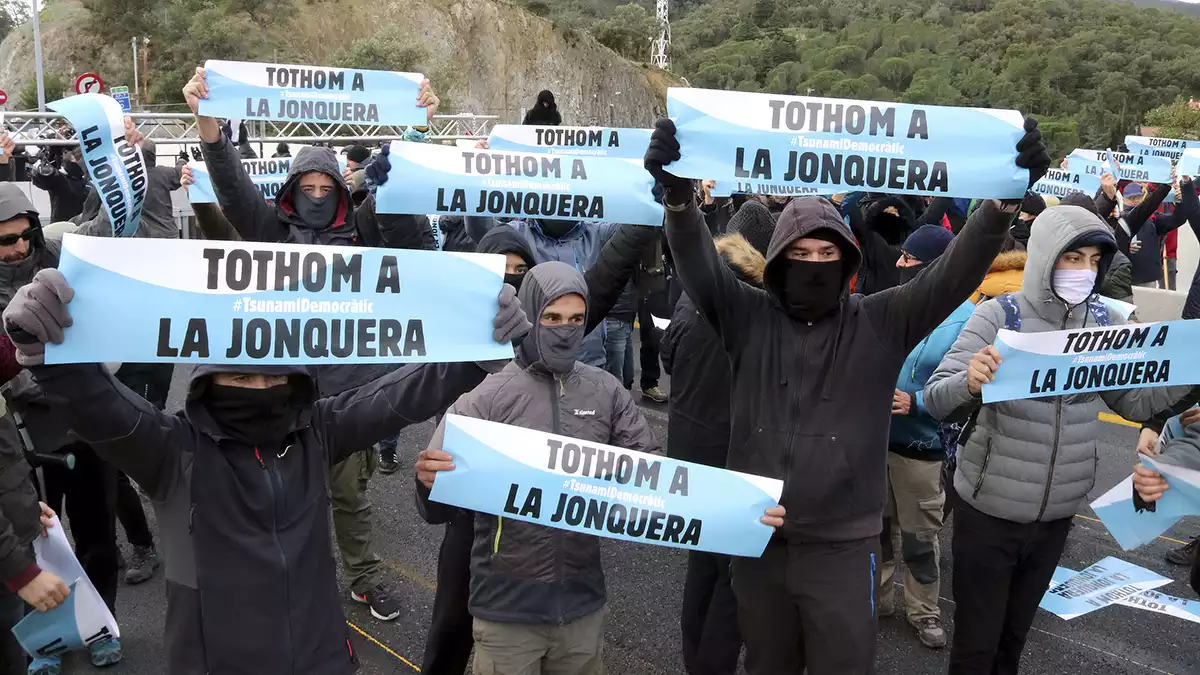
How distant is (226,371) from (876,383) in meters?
1.93

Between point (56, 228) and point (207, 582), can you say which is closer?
point (207, 582)

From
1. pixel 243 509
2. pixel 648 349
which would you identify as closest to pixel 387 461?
pixel 648 349

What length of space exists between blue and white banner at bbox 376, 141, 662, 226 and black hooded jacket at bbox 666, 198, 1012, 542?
1.38 metres

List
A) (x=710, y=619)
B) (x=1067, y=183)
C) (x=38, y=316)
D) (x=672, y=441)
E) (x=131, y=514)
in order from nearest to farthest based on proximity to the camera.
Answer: (x=38, y=316), (x=710, y=619), (x=672, y=441), (x=131, y=514), (x=1067, y=183)

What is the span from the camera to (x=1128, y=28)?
108m

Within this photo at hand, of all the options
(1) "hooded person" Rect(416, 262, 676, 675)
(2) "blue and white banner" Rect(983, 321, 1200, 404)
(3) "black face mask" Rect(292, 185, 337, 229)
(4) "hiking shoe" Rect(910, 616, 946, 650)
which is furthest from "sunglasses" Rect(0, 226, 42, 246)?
(4) "hiking shoe" Rect(910, 616, 946, 650)

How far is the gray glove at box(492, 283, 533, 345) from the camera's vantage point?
2.45 meters

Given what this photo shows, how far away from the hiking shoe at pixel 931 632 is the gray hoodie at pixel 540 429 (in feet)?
7.03

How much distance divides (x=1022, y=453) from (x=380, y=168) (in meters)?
3.04

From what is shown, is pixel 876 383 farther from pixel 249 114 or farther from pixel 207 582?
pixel 249 114

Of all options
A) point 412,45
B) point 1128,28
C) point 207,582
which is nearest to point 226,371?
point 207,582

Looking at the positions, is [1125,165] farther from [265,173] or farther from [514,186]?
[265,173]

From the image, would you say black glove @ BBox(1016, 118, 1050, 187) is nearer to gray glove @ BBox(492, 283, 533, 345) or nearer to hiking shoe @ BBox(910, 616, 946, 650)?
gray glove @ BBox(492, 283, 533, 345)

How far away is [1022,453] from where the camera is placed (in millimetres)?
3316
